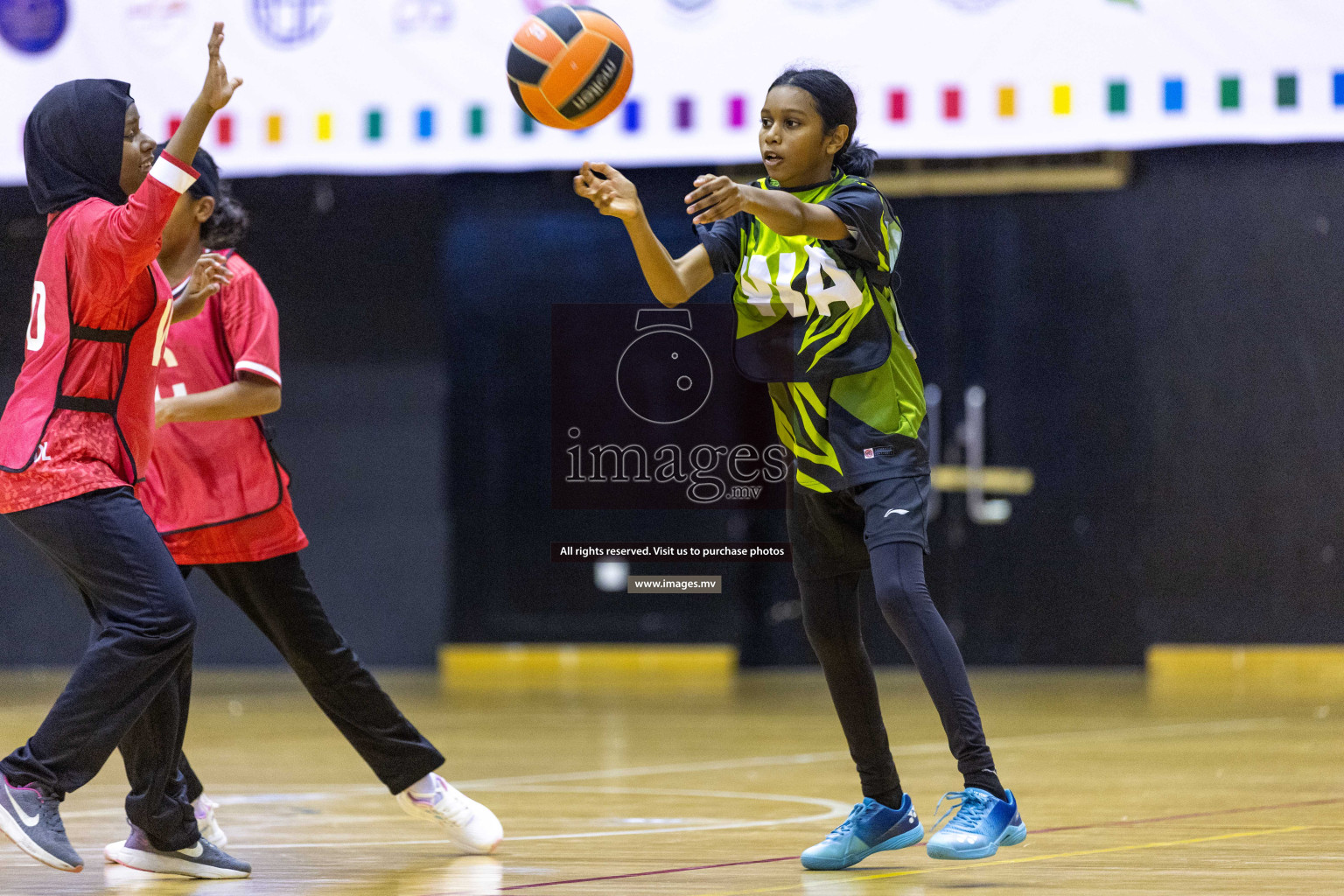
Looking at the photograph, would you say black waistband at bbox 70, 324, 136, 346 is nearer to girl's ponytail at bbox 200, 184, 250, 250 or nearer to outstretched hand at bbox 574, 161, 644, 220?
girl's ponytail at bbox 200, 184, 250, 250

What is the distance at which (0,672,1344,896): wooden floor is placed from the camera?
303 cm

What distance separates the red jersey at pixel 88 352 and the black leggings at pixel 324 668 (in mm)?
528

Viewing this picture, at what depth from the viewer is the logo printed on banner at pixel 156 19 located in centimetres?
734

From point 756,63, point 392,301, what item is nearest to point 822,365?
point 756,63

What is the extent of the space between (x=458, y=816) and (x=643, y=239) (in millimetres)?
1250

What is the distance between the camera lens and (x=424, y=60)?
7.34m

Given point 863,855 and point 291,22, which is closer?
point 863,855

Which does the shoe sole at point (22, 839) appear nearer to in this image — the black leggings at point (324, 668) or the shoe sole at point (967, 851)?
the black leggings at point (324, 668)

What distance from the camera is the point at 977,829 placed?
114 inches

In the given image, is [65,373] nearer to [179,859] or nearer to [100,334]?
[100,334]

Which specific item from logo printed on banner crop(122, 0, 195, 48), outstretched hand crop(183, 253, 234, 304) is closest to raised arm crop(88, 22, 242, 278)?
outstretched hand crop(183, 253, 234, 304)

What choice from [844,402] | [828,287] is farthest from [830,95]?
[844,402]

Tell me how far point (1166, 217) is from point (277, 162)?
445 centimetres

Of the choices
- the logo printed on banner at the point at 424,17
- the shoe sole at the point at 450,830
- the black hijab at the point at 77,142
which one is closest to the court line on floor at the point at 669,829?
the shoe sole at the point at 450,830
